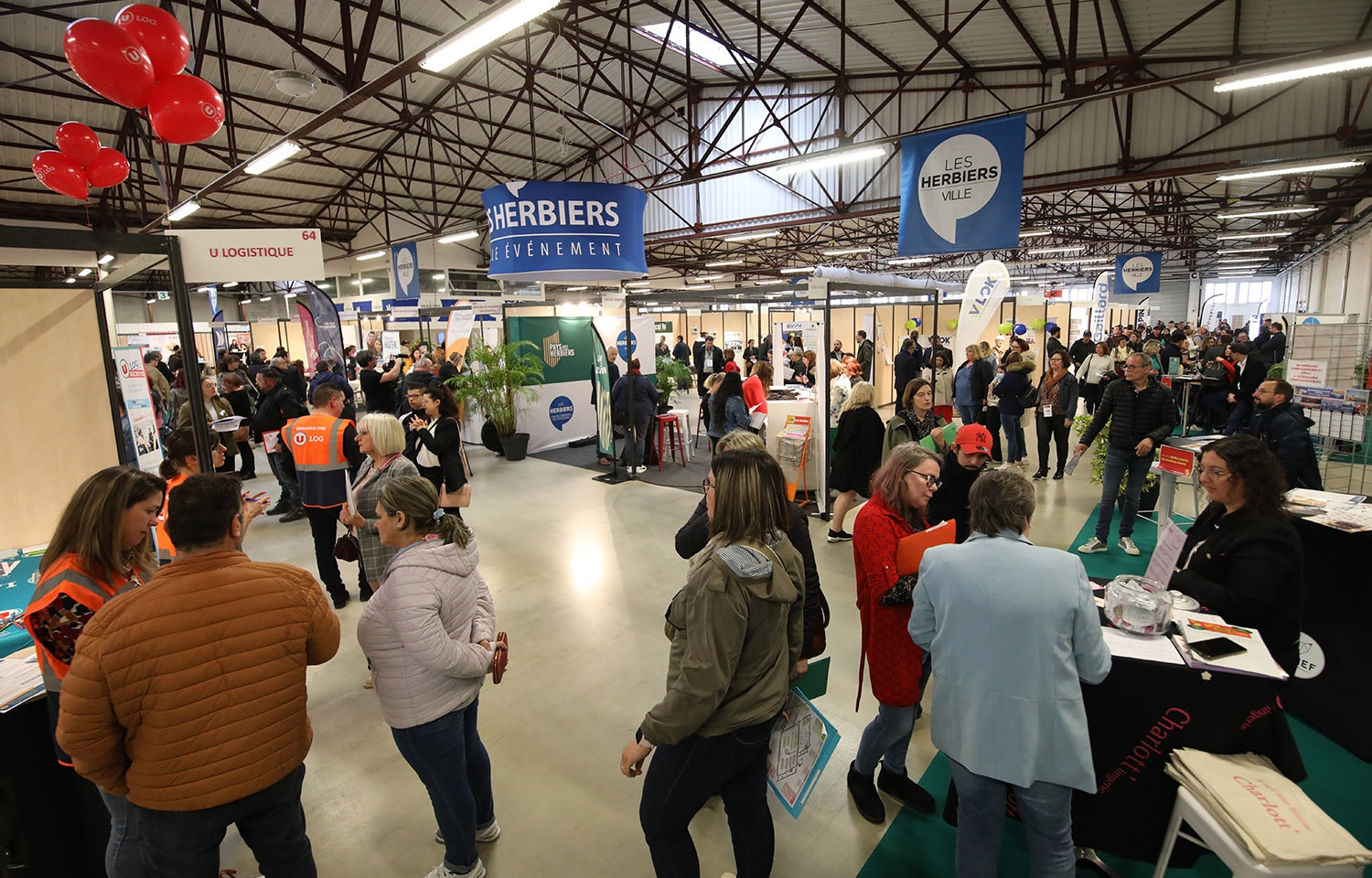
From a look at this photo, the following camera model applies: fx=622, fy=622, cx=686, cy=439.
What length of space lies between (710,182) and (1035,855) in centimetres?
1558

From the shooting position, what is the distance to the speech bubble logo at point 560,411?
9867 mm

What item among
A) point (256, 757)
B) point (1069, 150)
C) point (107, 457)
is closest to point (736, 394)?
point (107, 457)

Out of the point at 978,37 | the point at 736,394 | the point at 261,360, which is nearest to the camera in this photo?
the point at 736,394

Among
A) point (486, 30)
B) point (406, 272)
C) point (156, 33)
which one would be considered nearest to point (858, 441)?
point (486, 30)

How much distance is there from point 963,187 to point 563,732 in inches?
230

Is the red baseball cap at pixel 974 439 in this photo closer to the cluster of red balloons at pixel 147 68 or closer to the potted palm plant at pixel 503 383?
the cluster of red balloons at pixel 147 68

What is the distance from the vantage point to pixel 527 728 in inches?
121

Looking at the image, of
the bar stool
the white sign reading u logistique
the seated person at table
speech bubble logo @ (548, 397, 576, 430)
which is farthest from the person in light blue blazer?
speech bubble logo @ (548, 397, 576, 430)

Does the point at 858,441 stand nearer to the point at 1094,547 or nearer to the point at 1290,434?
the point at 1094,547

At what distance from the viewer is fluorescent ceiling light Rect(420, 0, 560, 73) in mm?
3711

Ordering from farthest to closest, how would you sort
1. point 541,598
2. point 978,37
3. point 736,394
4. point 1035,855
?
point 978,37
point 736,394
point 541,598
point 1035,855

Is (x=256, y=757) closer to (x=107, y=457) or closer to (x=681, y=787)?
(x=681, y=787)

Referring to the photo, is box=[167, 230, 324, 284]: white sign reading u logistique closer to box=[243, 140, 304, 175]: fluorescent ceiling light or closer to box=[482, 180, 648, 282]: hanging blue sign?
box=[482, 180, 648, 282]: hanging blue sign

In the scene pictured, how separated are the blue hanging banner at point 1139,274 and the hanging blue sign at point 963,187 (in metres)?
10.4
